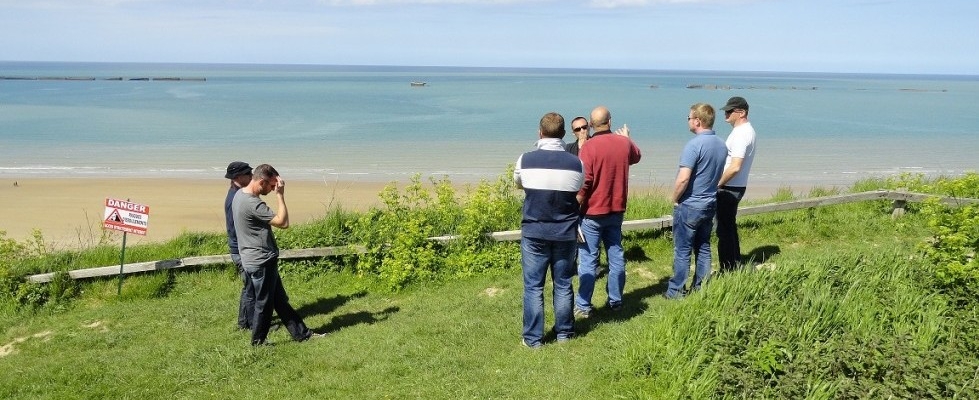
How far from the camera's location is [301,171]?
76.2ft

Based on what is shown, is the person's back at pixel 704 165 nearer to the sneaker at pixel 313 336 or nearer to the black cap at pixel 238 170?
the sneaker at pixel 313 336

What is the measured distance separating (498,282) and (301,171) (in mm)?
17092

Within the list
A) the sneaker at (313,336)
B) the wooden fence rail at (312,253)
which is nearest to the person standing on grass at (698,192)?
the wooden fence rail at (312,253)

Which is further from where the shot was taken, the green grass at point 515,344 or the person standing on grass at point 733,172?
the person standing on grass at point 733,172

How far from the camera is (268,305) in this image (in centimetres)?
587

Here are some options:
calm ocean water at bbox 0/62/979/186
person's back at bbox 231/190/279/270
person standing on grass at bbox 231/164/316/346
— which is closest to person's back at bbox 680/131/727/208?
person standing on grass at bbox 231/164/316/346

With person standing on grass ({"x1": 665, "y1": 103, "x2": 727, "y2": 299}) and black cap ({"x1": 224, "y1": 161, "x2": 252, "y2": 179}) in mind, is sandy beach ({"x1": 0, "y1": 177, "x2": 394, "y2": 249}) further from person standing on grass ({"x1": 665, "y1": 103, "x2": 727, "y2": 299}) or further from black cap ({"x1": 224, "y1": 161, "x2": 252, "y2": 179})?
person standing on grass ({"x1": 665, "y1": 103, "x2": 727, "y2": 299})

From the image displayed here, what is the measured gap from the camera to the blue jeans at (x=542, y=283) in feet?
16.8

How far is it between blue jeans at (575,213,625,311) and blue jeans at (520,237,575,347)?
59cm

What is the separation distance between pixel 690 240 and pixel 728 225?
667mm

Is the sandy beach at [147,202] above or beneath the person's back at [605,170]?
beneath

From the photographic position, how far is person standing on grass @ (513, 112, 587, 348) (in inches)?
194

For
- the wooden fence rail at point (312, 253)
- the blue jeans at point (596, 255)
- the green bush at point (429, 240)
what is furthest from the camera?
the wooden fence rail at point (312, 253)

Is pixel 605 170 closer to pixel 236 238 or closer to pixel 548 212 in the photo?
pixel 548 212
